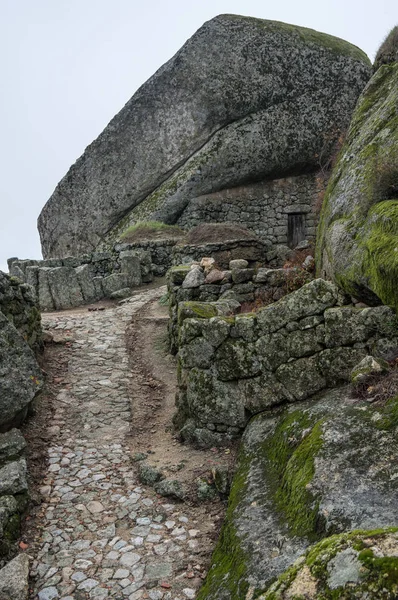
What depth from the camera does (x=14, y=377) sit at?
816 cm

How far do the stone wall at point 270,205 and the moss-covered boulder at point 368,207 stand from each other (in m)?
14.5

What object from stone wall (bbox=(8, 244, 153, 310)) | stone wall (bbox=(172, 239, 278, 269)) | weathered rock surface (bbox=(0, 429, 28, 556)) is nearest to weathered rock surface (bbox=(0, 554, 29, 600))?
weathered rock surface (bbox=(0, 429, 28, 556))

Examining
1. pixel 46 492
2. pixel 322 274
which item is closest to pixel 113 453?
pixel 46 492

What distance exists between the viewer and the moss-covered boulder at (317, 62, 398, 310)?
6.67 metres

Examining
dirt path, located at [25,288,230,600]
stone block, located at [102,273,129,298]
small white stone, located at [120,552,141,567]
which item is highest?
stone block, located at [102,273,129,298]

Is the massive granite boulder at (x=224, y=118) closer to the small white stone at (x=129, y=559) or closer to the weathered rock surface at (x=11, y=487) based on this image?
the weathered rock surface at (x=11, y=487)

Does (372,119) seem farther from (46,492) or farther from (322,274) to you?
(46,492)

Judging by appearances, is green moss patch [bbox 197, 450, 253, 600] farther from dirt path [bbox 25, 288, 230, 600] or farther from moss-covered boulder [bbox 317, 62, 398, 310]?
moss-covered boulder [bbox 317, 62, 398, 310]

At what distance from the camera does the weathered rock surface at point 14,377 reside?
7.92 meters

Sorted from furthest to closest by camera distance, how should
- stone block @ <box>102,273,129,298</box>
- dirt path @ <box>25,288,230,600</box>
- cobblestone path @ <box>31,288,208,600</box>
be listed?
stone block @ <box>102,273,129,298</box> → dirt path @ <box>25,288,230,600</box> → cobblestone path @ <box>31,288,208,600</box>

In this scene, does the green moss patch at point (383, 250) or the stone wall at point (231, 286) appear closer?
the green moss patch at point (383, 250)

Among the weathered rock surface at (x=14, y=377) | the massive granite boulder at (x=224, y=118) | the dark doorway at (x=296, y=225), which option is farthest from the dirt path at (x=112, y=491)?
the dark doorway at (x=296, y=225)

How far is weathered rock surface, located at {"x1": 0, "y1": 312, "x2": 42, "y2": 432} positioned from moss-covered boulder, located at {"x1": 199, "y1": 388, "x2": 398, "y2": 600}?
3.76 meters

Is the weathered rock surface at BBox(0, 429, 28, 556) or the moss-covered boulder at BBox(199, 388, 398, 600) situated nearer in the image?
the moss-covered boulder at BBox(199, 388, 398, 600)
